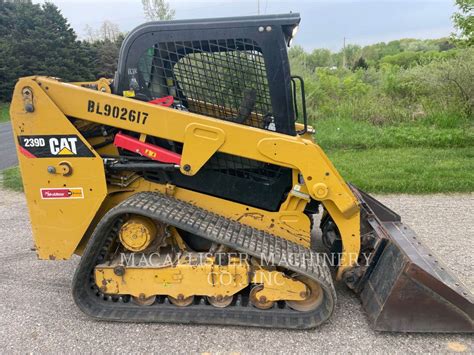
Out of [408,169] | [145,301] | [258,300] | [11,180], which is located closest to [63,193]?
[145,301]

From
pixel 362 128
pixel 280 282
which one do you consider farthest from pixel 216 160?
pixel 362 128

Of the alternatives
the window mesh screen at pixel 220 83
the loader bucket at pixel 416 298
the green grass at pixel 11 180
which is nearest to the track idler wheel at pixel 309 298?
the loader bucket at pixel 416 298

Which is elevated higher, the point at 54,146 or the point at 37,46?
the point at 37,46

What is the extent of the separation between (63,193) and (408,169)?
591cm

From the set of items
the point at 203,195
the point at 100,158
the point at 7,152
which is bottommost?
the point at 7,152

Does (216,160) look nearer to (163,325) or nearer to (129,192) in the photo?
(129,192)

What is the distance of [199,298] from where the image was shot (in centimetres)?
335

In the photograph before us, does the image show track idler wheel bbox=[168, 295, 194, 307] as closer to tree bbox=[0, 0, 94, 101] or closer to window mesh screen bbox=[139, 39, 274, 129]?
window mesh screen bbox=[139, 39, 274, 129]

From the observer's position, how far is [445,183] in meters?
6.52

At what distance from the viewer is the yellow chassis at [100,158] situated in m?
3.14

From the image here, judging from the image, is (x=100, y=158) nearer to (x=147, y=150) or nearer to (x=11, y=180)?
(x=147, y=150)

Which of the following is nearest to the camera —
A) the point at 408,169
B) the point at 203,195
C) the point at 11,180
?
the point at 203,195

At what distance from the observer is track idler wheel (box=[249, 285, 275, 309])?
10.4 feet

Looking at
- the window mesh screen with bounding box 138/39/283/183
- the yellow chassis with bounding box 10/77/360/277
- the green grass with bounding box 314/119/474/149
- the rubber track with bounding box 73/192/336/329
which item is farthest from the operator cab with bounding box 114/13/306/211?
the green grass with bounding box 314/119/474/149
